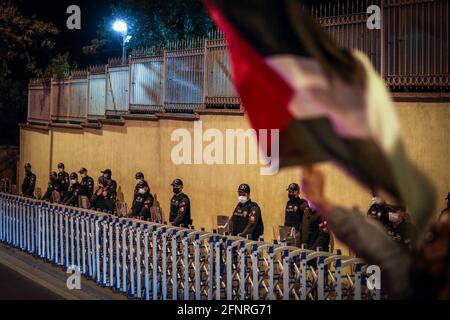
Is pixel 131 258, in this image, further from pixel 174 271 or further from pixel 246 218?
pixel 246 218

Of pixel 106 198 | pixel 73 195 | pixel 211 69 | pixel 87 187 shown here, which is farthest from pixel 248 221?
pixel 87 187

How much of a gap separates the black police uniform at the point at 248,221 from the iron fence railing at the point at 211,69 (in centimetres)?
235

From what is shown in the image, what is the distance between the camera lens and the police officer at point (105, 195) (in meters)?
17.1

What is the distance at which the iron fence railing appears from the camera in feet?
36.2

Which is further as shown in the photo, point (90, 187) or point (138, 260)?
point (90, 187)

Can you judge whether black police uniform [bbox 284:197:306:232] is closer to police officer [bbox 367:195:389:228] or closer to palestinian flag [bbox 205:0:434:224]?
police officer [bbox 367:195:389:228]

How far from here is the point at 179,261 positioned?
10.2 meters

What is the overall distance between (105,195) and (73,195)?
5.40ft

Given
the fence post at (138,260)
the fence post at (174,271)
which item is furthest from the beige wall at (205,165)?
the fence post at (138,260)

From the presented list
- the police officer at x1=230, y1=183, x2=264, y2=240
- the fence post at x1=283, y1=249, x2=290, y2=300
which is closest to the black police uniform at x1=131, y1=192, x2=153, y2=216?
the police officer at x1=230, y1=183, x2=264, y2=240

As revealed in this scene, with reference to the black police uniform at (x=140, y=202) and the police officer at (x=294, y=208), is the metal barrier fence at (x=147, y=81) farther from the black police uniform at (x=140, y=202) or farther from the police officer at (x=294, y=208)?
the police officer at (x=294, y=208)
